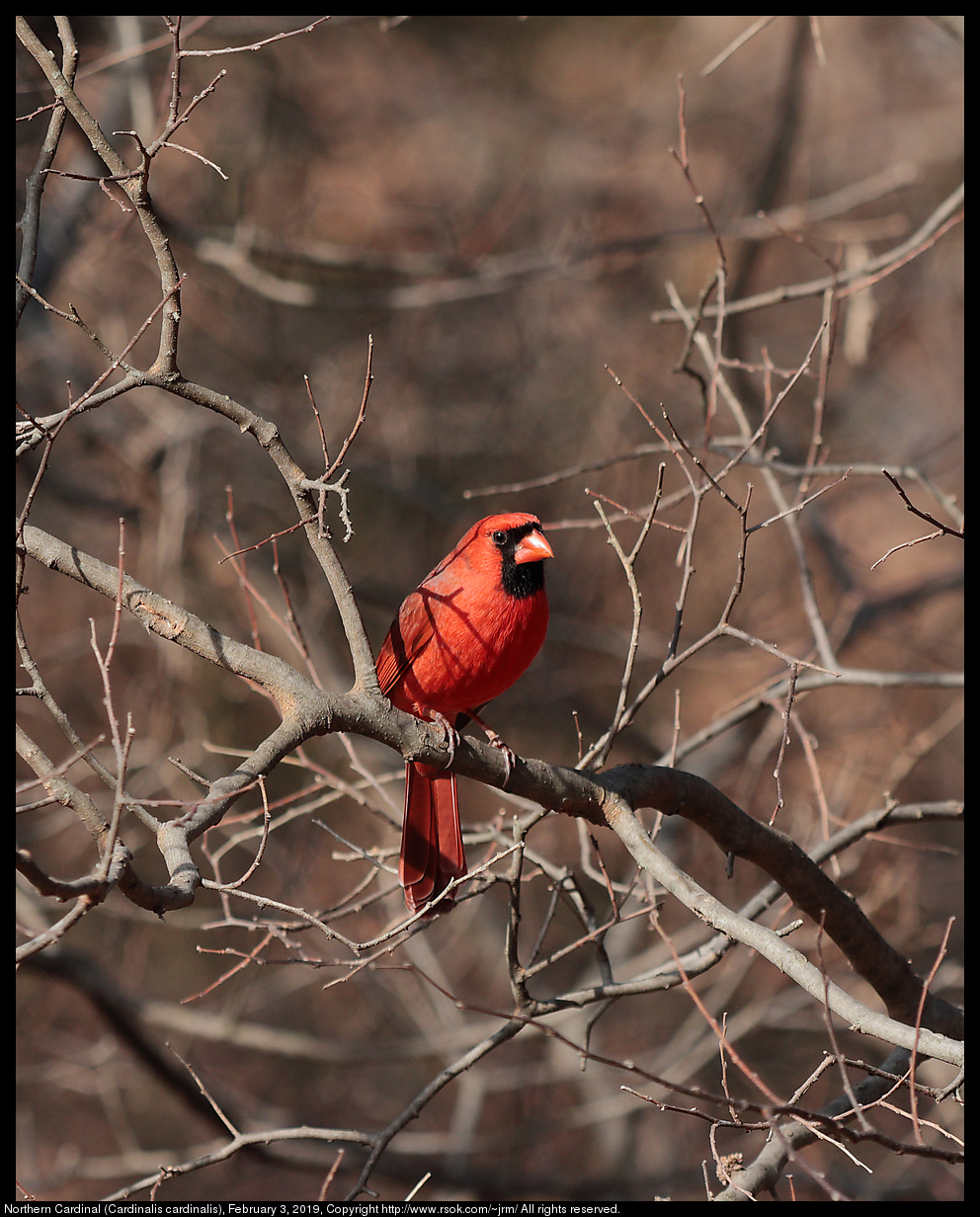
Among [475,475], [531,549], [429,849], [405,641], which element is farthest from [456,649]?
[475,475]

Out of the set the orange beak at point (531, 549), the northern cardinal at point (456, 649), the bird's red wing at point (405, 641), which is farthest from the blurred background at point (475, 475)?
the orange beak at point (531, 549)

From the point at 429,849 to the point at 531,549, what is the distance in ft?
3.57

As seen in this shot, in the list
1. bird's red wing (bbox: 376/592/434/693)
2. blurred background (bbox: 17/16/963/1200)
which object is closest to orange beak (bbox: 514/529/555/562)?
bird's red wing (bbox: 376/592/434/693)

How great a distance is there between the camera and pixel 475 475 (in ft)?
26.1

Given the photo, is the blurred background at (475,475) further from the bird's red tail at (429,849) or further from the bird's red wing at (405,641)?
the bird's red tail at (429,849)

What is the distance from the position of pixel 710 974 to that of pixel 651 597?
2.79 m

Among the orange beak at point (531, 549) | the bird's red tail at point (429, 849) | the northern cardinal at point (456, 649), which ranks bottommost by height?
the bird's red tail at point (429, 849)

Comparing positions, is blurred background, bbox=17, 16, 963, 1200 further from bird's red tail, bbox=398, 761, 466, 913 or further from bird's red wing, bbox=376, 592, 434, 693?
bird's red tail, bbox=398, 761, 466, 913

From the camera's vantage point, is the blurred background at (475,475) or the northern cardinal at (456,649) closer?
the northern cardinal at (456,649)

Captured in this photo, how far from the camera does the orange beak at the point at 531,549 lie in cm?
369

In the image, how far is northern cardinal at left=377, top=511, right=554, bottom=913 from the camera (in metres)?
3.58
